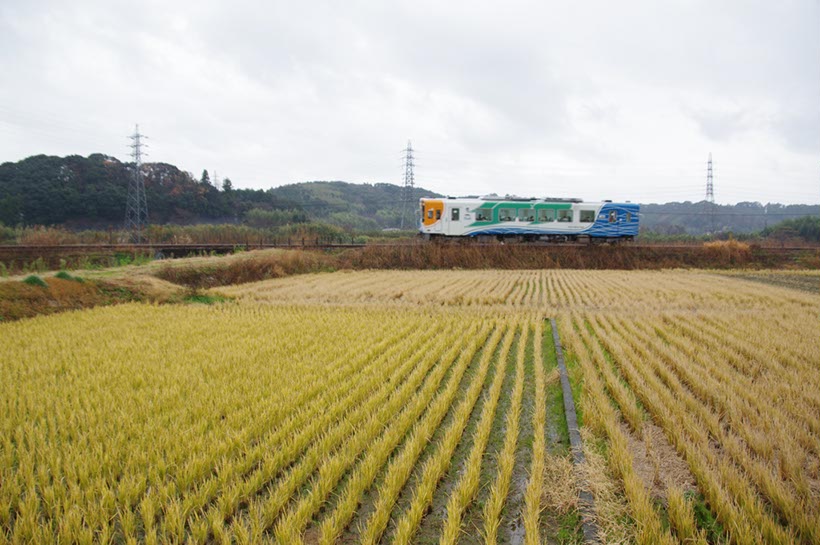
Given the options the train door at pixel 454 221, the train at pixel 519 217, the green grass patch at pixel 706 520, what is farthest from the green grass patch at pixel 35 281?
the train door at pixel 454 221

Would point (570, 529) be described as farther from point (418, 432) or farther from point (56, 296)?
point (56, 296)

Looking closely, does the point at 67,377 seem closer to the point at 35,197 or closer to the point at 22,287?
the point at 22,287

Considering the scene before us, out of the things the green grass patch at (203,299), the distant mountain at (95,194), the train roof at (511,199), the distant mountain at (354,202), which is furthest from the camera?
the distant mountain at (354,202)

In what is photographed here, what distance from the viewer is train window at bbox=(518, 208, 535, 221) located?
23.0 m

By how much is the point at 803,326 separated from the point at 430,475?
9655 mm

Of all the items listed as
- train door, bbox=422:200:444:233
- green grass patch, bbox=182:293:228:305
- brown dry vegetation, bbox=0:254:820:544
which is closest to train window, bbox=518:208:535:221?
train door, bbox=422:200:444:233

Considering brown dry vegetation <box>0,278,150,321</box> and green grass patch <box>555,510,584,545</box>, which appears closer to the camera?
green grass patch <box>555,510,584,545</box>

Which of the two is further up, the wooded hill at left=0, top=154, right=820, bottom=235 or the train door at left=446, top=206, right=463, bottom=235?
the wooded hill at left=0, top=154, right=820, bottom=235

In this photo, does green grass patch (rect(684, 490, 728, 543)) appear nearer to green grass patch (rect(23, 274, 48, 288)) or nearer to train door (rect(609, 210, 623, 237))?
green grass patch (rect(23, 274, 48, 288))

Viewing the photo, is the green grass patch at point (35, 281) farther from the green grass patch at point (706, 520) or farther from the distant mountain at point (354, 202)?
the distant mountain at point (354, 202)

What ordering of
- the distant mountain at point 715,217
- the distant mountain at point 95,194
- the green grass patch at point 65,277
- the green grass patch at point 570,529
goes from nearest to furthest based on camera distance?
the green grass patch at point 570,529, the green grass patch at point 65,277, the distant mountain at point 95,194, the distant mountain at point 715,217

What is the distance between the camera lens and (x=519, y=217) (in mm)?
23094

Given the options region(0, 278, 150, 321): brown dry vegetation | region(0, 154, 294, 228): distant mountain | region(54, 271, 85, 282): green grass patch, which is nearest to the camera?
region(0, 278, 150, 321): brown dry vegetation

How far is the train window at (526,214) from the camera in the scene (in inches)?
905
